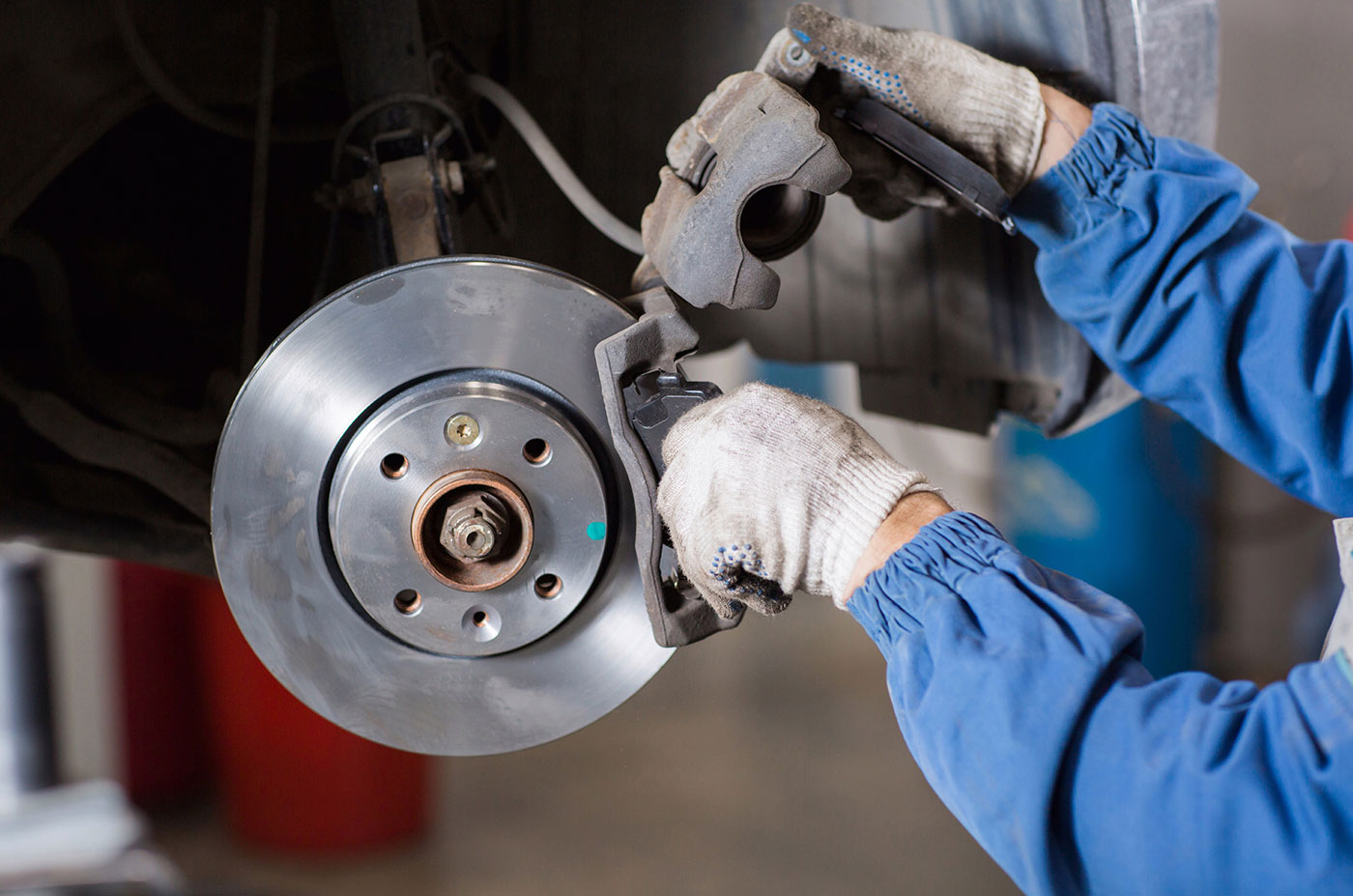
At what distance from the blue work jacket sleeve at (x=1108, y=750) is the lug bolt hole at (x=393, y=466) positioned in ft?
0.83

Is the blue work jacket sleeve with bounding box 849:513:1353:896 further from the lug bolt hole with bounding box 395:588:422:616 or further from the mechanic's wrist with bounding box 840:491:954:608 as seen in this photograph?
the lug bolt hole with bounding box 395:588:422:616

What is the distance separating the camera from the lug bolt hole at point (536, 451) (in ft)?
1.49

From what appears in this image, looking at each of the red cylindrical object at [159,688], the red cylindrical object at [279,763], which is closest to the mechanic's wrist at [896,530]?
the red cylindrical object at [279,763]

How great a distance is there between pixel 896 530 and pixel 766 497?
6cm

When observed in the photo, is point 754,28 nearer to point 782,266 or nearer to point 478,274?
point 782,266

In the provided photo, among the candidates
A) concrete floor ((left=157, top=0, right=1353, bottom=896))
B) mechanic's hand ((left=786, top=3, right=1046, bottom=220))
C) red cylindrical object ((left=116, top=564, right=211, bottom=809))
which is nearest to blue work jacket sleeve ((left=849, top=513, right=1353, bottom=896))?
mechanic's hand ((left=786, top=3, right=1046, bottom=220))

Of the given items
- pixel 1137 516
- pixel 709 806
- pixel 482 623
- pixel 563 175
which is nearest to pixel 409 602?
pixel 482 623

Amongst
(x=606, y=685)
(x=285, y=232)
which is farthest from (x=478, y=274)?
(x=285, y=232)

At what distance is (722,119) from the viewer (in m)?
0.46

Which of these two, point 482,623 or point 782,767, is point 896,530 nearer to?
point 482,623

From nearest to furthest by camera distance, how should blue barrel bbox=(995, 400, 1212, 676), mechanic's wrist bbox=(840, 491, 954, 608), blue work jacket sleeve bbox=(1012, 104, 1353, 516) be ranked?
mechanic's wrist bbox=(840, 491, 954, 608) → blue work jacket sleeve bbox=(1012, 104, 1353, 516) → blue barrel bbox=(995, 400, 1212, 676)

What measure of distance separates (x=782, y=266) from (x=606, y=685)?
0.52m

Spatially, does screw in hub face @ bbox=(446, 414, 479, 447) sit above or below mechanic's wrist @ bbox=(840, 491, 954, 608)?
above

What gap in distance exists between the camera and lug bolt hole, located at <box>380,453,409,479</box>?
17.5 inches
